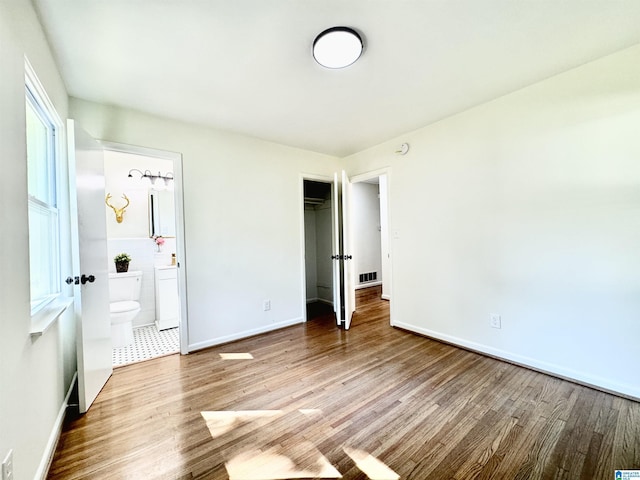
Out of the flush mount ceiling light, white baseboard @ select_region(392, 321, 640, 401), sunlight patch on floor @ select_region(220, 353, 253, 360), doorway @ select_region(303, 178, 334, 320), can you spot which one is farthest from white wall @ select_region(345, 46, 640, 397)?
sunlight patch on floor @ select_region(220, 353, 253, 360)

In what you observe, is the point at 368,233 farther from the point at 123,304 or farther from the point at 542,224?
the point at 123,304

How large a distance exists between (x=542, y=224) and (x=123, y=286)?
4648 mm

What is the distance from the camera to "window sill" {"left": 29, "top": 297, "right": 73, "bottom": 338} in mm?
1230

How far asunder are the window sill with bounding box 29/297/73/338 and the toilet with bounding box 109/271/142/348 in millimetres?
1150

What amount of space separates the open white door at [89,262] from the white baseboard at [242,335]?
Answer: 2.41 feet

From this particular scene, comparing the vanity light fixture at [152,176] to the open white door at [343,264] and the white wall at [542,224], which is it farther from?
the white wall at [542,224]

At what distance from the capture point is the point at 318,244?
495cm

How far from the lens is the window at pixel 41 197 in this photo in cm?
150

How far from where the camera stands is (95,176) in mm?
2133

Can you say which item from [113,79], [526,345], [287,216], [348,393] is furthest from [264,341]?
[113,79]

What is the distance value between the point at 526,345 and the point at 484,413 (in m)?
0.97

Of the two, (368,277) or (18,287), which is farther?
(368,277)

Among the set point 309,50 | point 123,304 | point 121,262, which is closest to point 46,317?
point 123,304

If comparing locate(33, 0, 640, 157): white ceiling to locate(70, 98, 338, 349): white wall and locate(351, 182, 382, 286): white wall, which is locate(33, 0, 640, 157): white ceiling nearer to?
locate(70, 98, 338, 349): white wall
